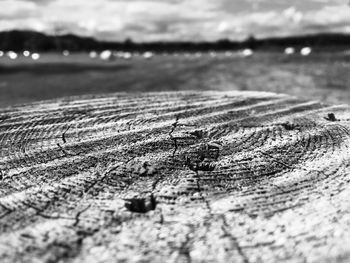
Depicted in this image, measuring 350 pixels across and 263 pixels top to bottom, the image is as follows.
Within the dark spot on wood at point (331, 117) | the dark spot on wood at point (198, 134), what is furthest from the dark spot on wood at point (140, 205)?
the dark spot on wood at point (331, 117)

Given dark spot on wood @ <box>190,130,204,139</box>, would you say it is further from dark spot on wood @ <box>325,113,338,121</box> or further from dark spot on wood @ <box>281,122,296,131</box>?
dark spot on wood @ <box>325,113,338,121</box>

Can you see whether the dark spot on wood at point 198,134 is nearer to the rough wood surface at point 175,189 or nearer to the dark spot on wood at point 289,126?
the rough wood surface at point 175,189

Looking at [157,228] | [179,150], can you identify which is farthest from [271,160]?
[157,228]

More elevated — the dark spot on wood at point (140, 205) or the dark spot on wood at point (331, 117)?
the dark spot on wood at point (331, 117)

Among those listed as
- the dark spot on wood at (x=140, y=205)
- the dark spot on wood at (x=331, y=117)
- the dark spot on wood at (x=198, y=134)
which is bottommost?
the dark spot on wood at (x=140, y=205)

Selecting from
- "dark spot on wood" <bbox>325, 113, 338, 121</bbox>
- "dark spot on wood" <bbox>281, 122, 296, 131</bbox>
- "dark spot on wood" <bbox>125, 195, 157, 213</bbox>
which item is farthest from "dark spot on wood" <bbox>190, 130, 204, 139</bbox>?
"dark spot on wood" <bbox>325, 113, 338, 121</bbox>

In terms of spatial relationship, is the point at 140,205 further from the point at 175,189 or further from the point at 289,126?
the point at 289,126

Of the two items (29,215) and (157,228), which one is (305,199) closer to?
(157,228)

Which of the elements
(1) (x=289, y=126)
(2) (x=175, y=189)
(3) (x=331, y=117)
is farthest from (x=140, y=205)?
(3) (x=331, y=117)
